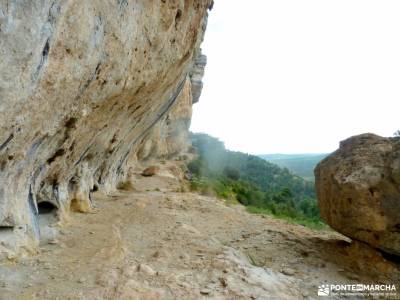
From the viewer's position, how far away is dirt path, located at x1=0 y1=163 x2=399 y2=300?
138 inches

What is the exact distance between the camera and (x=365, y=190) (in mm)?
4676

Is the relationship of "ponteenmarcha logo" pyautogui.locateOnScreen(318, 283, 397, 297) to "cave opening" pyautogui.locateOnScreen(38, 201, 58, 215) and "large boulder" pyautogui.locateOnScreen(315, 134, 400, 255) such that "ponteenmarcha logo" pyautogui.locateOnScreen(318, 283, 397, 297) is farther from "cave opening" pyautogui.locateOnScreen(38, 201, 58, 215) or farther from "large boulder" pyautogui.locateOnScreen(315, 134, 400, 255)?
"cave opening" pyautogui.locateOnScreen(38, 201, 58, 215)

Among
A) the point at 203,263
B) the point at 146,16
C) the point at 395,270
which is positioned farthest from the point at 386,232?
the point at 146,16

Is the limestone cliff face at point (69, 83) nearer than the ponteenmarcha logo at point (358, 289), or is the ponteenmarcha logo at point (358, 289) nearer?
the limestone cliff face at point (69, 83)

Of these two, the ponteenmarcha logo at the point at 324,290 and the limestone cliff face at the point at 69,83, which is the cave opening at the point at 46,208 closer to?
the limestone cliff face at the point at 69,83

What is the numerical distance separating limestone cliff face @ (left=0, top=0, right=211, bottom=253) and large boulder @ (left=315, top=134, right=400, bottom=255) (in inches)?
133

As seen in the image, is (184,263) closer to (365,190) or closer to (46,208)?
(365,190)

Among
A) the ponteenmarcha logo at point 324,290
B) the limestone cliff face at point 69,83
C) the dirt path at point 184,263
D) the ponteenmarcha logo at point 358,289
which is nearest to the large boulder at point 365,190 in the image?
the dirt path at point 184,263

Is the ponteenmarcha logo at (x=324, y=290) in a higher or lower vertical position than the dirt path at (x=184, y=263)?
lower

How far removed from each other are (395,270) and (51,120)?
4.56 m

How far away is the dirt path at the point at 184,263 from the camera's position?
3510 mm

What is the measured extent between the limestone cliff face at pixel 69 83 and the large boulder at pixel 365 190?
3.37m

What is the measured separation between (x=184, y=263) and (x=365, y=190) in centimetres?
253

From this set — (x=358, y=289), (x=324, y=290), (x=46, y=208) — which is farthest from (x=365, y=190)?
(x=46, y=208)
